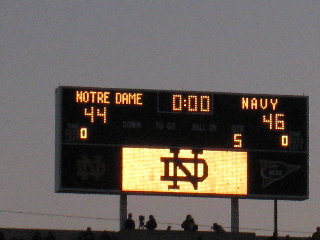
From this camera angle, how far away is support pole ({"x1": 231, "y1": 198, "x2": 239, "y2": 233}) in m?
72.8

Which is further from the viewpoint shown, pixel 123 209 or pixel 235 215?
pixel 235 215

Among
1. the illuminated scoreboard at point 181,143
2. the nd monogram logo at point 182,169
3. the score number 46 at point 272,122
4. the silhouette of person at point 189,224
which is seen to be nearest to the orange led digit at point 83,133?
the illuminated scoreboard at point 181,143

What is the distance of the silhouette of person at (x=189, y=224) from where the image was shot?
73387 mm

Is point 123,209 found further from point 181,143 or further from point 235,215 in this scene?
point 235,215

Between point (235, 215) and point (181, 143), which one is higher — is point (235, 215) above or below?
below

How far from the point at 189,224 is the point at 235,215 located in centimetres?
159

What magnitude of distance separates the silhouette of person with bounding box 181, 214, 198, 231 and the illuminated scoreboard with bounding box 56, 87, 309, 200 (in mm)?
2040

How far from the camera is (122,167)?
7125cm

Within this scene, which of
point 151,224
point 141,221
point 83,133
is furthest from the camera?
point 141,221

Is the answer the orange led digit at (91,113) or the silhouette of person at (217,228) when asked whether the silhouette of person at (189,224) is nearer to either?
the silhouette of person at (217,228)

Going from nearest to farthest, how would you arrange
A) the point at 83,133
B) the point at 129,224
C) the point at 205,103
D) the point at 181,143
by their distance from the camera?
1. the point at 83,133
2. the point at 181,143
3. the point at 205,103
4. the point at 129,224

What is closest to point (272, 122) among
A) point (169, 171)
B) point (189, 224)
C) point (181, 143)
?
point (181, 143)

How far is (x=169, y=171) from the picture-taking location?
71.4 metres

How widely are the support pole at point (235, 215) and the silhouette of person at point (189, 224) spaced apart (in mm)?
1219
